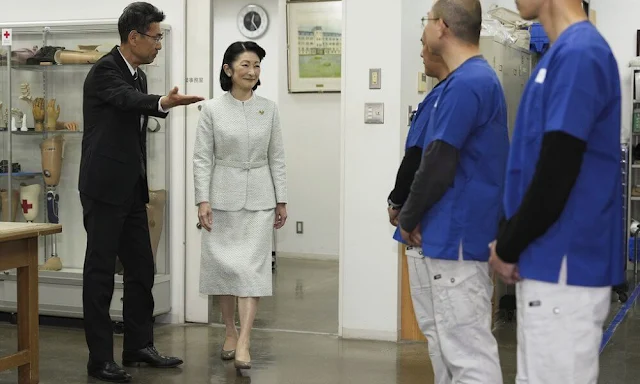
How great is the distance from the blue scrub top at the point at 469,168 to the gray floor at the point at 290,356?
5.57 feet

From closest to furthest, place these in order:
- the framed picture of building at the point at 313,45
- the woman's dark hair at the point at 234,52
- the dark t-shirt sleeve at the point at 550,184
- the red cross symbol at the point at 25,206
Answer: the dark t-shirt sleeve at the point at 550,184 < the woman's dark hair at the point at 234,52 < the red cross symbol at the point at 25,206 < the framed picture of building at the point at 313,45

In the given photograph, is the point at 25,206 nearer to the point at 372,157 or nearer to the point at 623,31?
the point at 372,157

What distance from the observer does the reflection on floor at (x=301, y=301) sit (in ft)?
17.8

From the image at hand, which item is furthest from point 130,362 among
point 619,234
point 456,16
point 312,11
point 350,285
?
point 312,11

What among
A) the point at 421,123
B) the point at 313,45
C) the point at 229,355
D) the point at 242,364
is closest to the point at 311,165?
the point at 313,45

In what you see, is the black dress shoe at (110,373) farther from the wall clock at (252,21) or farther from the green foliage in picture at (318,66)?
the wall clock at (252,21)

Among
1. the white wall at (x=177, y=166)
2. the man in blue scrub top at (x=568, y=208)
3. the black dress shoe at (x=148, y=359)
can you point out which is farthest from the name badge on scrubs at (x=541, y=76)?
the white wall at (x=177, y=166)

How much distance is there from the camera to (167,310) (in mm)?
5293

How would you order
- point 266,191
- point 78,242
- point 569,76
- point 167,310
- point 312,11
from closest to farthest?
point 569,76 → point 266,191 → point 167,310 → point 78,242 → point 312,11

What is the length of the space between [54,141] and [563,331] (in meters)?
4.23

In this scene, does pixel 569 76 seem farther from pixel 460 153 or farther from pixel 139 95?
pixel 139 95

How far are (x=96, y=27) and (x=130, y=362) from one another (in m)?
2.14

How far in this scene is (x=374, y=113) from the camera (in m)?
4.89

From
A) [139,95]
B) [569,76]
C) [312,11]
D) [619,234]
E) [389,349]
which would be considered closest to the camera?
[569,76]
